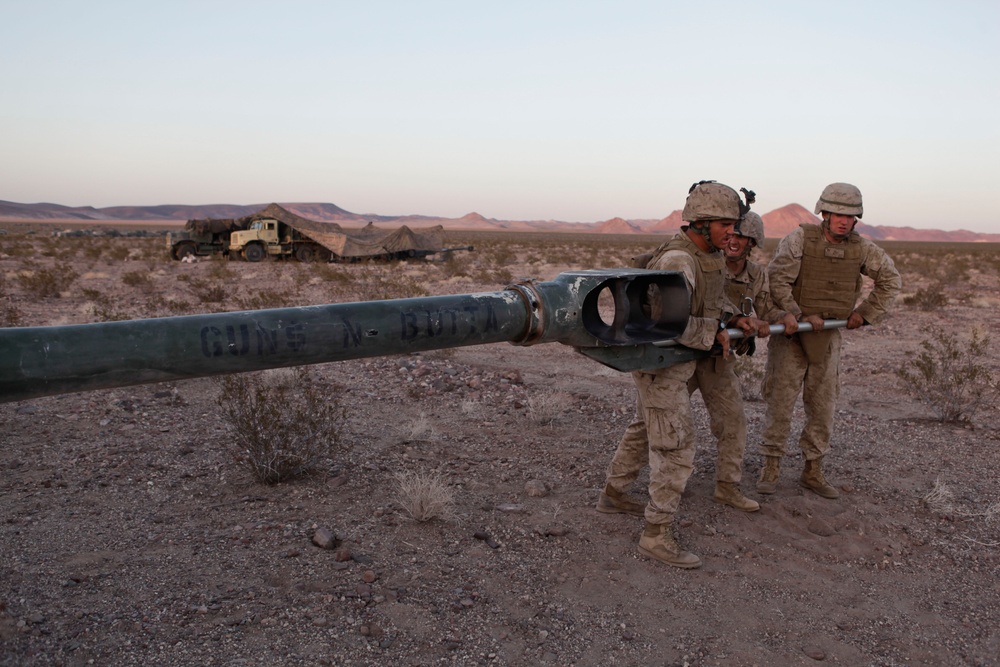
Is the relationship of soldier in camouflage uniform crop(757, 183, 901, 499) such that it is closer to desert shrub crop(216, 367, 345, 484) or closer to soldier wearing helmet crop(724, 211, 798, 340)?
soldier wearing helmet crop(724, 211, 798, 340)

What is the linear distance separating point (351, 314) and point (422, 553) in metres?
2.08

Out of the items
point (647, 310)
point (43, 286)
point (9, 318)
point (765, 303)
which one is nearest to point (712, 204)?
point (647, 310)

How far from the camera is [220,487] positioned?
4555 mm

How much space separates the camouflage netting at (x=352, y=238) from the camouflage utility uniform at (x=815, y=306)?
907 inches

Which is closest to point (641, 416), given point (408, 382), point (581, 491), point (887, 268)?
point (581, 491)

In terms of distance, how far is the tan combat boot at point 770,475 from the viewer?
15.9 ft

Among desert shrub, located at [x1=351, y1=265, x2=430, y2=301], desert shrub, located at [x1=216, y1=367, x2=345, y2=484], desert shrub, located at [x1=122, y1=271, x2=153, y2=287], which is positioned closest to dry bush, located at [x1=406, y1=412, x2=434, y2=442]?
desert shrub, located at [x1=216, y1=367, x2=345, y2=484]

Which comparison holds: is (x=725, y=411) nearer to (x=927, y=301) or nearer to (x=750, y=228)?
(x=750, y=228)

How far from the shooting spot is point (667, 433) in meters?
3.83

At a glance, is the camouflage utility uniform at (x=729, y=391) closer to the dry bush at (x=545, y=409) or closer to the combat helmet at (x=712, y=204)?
the combat helmet at (x=712, y=204)

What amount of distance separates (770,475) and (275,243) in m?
25.2

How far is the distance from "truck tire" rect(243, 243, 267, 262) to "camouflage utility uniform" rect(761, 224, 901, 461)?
2506cm

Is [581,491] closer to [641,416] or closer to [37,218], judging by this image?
[641,416]

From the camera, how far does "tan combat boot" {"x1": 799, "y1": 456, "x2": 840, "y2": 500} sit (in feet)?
15.8
